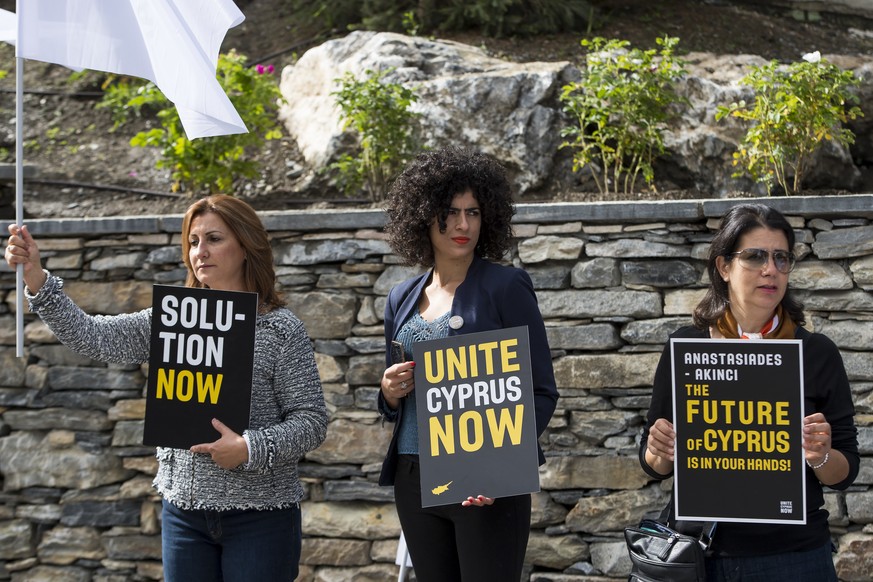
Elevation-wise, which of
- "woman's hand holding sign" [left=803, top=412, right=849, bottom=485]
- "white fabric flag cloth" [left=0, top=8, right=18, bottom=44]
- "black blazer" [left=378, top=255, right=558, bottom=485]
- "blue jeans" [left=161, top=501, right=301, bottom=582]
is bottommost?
"blue jeans" [left=161, top=501, right=301, bottom=582]

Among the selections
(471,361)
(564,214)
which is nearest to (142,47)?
(471,361)

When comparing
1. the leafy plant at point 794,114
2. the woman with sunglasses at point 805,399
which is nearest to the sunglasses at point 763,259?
the woman with sunglasses at point 805,399

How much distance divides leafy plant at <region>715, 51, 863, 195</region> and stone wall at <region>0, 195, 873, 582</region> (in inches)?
20.5

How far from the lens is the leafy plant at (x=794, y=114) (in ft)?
14.1

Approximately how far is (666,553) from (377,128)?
2.86m

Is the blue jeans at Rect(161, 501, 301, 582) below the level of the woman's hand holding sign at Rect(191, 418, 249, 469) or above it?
below

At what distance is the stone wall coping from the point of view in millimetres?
3949

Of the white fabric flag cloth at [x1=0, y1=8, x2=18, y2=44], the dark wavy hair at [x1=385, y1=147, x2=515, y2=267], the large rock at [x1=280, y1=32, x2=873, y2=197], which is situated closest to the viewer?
the dark wavy hair at [x1=385, y1=147, x2=515, y2=267]

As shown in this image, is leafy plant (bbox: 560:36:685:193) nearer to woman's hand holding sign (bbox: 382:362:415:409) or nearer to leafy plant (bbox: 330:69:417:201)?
leafy plant (bbox: 330:69:417:201)

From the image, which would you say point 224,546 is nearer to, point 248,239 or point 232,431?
point 232,431

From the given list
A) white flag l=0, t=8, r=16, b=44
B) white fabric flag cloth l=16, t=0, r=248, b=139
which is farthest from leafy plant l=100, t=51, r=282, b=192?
white fabric flag cloth l=16, t=0, r=248, b=139

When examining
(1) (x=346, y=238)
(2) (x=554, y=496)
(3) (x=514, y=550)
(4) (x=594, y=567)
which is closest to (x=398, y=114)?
(1) (x=346, y=238)

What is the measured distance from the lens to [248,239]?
2949mm

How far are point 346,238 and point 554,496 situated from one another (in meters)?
1.40
